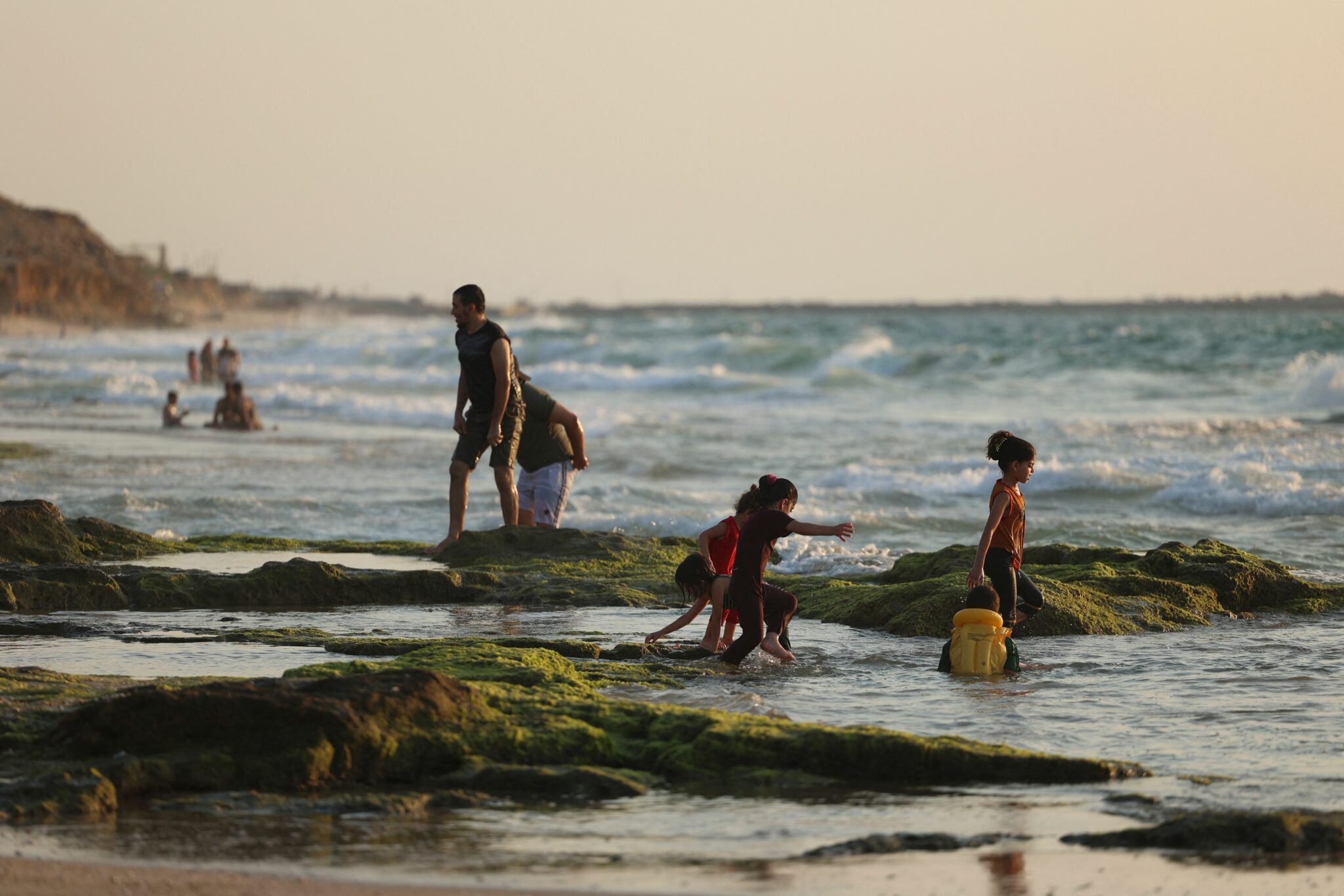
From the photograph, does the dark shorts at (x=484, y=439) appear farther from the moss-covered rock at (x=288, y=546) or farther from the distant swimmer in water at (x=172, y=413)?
the distant swimmer in water at (x=172, y=413)

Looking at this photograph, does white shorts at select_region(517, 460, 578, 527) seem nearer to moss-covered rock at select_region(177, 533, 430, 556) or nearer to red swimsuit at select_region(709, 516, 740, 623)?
moss-covered rock at select_region(177, 533, 430, 556)

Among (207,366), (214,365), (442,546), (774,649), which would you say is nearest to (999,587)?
(774,649)

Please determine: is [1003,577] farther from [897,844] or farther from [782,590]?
[897,844]

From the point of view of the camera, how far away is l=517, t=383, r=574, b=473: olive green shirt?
37.7ft

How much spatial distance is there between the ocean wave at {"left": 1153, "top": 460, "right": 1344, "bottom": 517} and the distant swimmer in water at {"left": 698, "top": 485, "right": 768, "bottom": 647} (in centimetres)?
958

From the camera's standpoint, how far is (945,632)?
8.95 meters

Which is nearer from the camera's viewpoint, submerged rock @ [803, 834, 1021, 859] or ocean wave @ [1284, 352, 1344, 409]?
submerged rock @ [803, 834, 1021, 859]

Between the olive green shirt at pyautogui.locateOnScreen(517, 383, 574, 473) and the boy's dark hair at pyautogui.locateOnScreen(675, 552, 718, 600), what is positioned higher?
the olive green shirt at pyautogui.locateOnScreen(517, 383, 574, 473)

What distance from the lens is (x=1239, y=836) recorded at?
4.83m

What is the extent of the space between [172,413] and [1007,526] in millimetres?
19727

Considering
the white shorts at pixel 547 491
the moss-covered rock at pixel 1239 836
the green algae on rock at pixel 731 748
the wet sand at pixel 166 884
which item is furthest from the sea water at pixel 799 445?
the wet sand at pixel 166 884

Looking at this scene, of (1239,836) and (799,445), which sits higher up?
(799,445)

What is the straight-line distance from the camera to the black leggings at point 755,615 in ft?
25.5

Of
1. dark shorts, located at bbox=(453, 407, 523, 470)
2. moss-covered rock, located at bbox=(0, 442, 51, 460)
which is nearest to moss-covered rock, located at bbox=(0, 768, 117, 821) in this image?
dark shorts, located at bbox=(453, 407, 523, 470)
